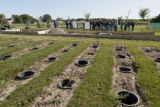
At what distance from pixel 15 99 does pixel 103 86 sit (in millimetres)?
2867

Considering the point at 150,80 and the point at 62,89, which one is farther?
the point at 150,80

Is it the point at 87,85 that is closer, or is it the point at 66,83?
the point at 87,85

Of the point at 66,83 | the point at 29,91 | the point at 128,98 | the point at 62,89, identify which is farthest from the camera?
the point at 66,83

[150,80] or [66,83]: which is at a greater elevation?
[150,80]

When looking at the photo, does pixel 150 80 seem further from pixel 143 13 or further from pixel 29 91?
pixel 143 13

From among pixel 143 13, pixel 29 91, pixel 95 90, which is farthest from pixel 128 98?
pixel 143 13

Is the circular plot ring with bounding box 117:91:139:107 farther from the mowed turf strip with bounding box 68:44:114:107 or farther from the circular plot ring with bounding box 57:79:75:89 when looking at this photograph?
the circular plot ring with bounding box 57:79:75:89

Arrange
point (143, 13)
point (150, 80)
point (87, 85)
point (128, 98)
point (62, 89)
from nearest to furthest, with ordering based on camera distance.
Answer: point (128, 98)
point (62, 89)
point (87, 85)
point (150, 80)
point (143, 13)

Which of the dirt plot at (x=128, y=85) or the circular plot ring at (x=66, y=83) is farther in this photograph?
the circular plot ring at (x=66, y=83)

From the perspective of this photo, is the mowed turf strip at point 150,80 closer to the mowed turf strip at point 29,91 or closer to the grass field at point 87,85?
the grass field at point 87,85

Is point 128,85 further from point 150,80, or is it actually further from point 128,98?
point 150,80

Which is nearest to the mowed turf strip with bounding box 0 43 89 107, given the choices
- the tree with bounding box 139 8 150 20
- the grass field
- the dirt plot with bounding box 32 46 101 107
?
the grass field

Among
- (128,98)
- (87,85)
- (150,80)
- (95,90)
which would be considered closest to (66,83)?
(87,85)

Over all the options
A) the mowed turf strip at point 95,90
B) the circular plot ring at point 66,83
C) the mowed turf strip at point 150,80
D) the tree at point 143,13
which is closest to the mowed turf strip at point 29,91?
the circular plot ring at point 66,83
